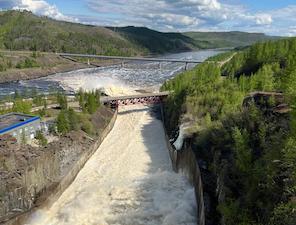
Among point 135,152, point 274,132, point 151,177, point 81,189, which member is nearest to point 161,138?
point 135,152

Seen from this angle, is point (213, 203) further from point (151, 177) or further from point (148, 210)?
point (151, 177)

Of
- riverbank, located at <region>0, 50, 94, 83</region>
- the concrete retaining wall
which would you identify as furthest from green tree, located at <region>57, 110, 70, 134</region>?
riverbank, located at <region>0, 50, 94, 83</region>

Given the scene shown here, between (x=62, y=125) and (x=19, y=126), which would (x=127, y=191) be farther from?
(x=62, y=125)

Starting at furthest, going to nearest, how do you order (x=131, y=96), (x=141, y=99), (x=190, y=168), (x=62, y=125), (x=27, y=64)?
1. (x=27, y=64)
2. (x=141, y=99)
3. (x=131, y=96)
4. (x=62, y=125)
5. (x=190, y=168)

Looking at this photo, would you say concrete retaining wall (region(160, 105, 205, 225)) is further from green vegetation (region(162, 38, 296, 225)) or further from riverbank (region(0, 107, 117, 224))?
riverbank (region(0, 107, 117, 224))

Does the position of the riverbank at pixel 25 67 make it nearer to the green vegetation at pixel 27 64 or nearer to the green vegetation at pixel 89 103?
the green vegetation at pixel 27 64

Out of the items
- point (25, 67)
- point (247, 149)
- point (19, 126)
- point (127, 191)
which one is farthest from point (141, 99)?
point (25, 67)
